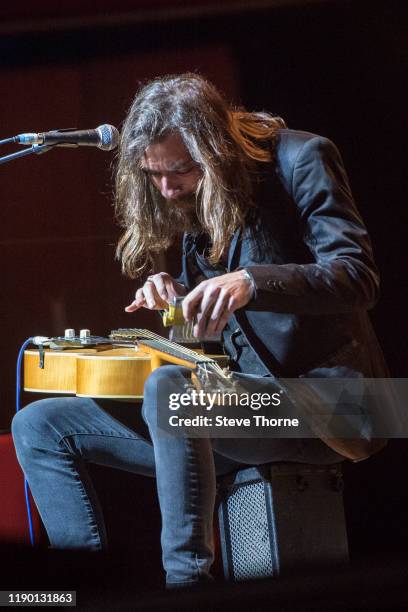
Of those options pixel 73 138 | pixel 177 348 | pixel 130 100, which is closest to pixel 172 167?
pixel 73 138

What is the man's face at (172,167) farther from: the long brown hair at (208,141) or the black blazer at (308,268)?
the black blazer at (308,268)

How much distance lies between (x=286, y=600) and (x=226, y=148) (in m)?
0.98

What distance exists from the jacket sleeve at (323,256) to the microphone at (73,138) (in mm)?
431

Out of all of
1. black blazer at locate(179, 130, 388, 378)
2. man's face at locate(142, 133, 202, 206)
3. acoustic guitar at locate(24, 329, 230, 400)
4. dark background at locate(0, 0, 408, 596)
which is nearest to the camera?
black blazer at locate(179, 130, 388, 378)

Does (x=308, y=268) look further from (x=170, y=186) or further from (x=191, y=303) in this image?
(x=170, y=186)

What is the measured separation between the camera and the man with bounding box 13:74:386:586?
5.01 feet

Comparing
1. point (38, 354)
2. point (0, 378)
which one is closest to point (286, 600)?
point (38, 354)

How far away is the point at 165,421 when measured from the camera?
1532mm

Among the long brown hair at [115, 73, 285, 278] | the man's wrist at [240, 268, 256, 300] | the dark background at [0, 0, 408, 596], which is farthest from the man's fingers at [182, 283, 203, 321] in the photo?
the dark background at [0, 0, 408, 596]

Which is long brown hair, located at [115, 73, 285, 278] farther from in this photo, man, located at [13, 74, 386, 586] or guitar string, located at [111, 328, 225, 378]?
→ guitar string, located at [111, 328, 225, 378]

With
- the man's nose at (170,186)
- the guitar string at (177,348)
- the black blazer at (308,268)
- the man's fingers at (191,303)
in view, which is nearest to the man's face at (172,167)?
the man's nose at (170,186)

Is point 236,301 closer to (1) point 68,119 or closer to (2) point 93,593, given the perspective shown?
(2) point 93,593

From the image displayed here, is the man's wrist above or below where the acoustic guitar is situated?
above

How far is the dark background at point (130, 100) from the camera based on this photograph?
246 cm
